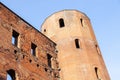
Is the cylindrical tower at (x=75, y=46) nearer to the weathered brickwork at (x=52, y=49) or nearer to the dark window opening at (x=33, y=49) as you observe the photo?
the weathered brickwork at (x=52, y=49)

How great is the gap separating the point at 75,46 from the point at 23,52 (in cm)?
533

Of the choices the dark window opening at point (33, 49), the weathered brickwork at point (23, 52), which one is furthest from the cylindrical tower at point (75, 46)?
the dark window opening at point (33, 49)

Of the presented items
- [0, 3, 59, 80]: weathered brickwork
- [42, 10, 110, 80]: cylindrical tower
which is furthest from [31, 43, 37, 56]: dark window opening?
[42, 10, 110, 80]: cylindrical tower

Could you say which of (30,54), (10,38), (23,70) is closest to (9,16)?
(10,38)

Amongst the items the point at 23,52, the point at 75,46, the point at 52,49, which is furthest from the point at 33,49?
the point at 75,46

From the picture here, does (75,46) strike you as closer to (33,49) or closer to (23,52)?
(33,49)

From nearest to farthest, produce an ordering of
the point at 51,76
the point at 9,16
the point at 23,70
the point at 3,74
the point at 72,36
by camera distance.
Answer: the point at 3,74
the point at 23,70
the point at 9,16
the point at 51,76
the point at 72,36

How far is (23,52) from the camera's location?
1435 cm

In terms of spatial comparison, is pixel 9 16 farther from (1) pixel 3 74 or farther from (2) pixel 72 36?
(2) pixel 72 36

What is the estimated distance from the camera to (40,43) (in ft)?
54.7

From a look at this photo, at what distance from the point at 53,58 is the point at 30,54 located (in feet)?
9.59

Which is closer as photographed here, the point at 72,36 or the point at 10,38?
A: the point at 10,38

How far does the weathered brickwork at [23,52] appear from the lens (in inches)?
509

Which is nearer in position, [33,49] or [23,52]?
[23,52]
